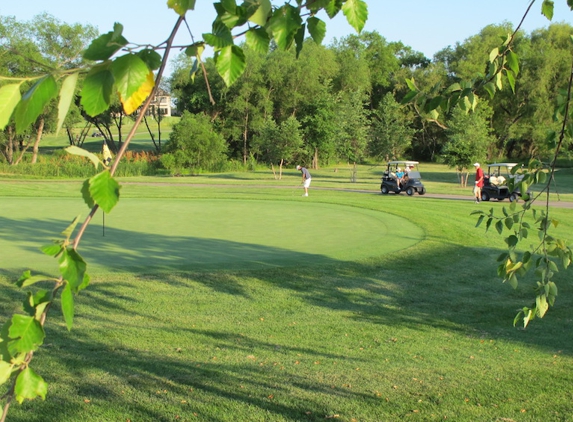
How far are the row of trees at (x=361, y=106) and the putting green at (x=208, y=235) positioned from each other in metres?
23.4

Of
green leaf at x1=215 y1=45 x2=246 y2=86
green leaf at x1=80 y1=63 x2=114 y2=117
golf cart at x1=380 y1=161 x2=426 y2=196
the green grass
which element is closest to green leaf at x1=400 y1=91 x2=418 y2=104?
green leaf at x1=215 y1=45 x2=246 y2=86

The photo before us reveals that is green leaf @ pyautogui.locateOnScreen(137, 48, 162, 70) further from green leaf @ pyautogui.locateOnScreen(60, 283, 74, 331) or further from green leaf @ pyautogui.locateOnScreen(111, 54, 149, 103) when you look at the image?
green leaf @ pyautogui.locateOnScreen(60, 283, 74, 331)

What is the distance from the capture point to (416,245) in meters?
14.1

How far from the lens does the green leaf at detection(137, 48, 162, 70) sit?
4.42ft

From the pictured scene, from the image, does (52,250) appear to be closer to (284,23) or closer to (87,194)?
(87,194)

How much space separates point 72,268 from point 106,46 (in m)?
0.47

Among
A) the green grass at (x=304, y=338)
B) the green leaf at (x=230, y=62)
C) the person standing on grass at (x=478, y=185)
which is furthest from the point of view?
the person standing on grass at (x=478, y=185)

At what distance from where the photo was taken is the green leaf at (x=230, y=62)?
58.7 inches

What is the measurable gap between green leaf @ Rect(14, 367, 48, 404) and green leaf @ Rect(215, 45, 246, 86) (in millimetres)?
815

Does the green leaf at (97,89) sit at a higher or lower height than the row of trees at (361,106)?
lower

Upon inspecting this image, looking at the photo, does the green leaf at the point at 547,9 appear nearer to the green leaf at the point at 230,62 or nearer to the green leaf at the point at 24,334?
the green leaf at the point at 230,62

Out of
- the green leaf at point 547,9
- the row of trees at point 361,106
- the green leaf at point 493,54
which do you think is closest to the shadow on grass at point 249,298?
the green leaf at point 493,54

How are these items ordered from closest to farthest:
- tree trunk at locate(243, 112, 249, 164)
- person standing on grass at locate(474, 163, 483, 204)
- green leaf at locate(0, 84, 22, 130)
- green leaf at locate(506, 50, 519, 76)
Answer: green leaf at locate(0, 84, 22, 130)
green leaf at locate(506, 50, 519, 76)
person standing on grass at locate(474, 163, 483, 204)
tree trunk at locate(243, 112, 249, 164)

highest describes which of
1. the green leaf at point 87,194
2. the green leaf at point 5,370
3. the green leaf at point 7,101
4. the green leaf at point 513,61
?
the green leaf at point 513,61
